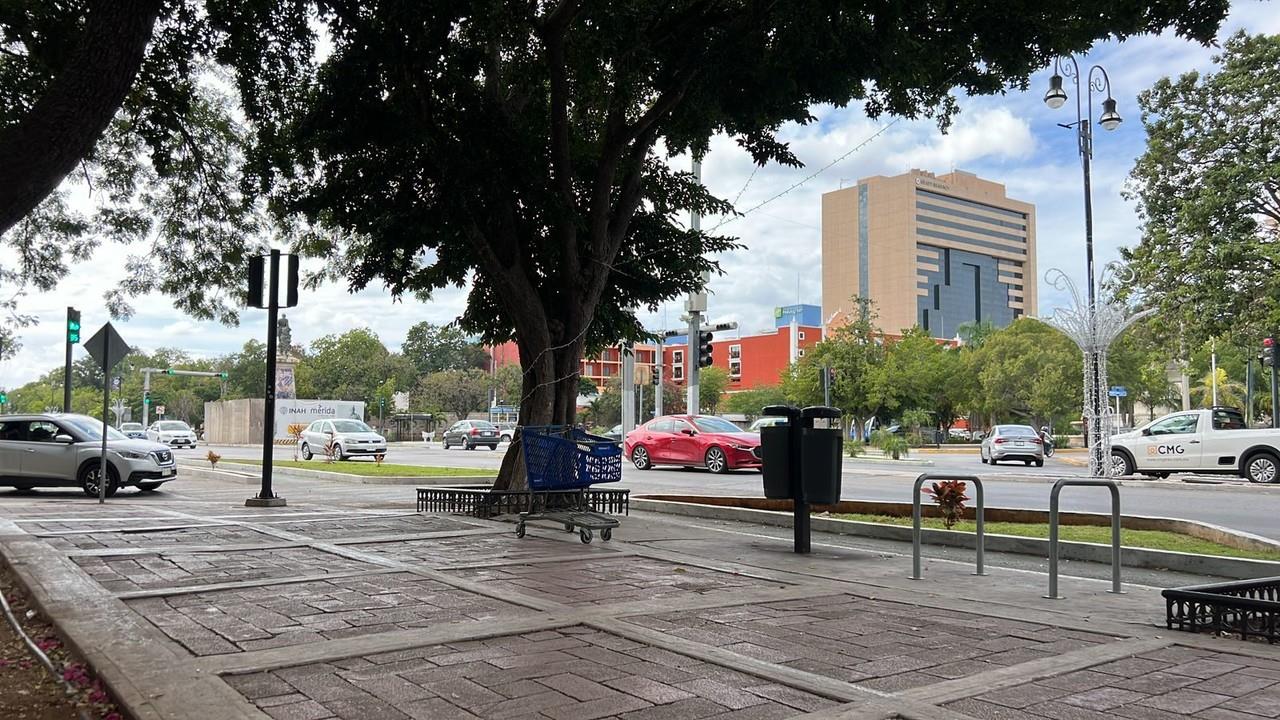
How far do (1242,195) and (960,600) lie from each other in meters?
24.5

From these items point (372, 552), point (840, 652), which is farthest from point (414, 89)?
point (840, 652)

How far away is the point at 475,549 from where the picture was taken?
854 cm

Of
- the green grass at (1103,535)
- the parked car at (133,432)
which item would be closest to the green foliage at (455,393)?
the parked car at (133,432)

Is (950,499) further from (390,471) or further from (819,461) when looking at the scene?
(390,471)

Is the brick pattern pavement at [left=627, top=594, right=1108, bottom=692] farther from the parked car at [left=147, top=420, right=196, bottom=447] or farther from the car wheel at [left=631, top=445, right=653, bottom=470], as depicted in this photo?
the parked car at [left=147, top=420, right=196, bottom=447]

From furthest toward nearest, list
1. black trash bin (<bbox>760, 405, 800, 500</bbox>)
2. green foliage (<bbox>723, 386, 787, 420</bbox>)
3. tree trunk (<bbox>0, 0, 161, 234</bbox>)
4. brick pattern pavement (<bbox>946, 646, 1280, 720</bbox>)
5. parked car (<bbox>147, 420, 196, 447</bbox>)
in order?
1. green foliage (<bbox>723, 386, 787, 420</bbox>)
2. parked car (<bbox>147, 420, 196, 447</bbox>)
3. black trash bin (<bbox>760, 405, 800, 500</bbox>)
4. tree trunk (<bbox>0, 0, 161, 234</bbox>)
5. brick pattern pavement (<bbox>946, 646, 1280, 720</bbox>)

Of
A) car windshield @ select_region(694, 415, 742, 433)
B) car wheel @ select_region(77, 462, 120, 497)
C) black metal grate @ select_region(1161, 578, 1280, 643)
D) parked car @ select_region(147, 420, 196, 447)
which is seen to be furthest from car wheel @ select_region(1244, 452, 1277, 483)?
parked car @ select_region(147, 420, 196, 447)

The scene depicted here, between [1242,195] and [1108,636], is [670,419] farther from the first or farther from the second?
[1108,636]

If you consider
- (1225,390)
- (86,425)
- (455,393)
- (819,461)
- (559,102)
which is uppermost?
(559,102)

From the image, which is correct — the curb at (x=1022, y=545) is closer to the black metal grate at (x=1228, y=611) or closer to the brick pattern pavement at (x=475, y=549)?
the black metal grate at (x=1228, y=611)

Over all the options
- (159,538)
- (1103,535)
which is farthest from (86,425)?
(1103,535)

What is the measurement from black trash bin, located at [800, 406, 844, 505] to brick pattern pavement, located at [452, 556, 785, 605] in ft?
4.99

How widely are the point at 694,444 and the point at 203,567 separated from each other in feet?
56.4

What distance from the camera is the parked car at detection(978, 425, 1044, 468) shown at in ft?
97.6
